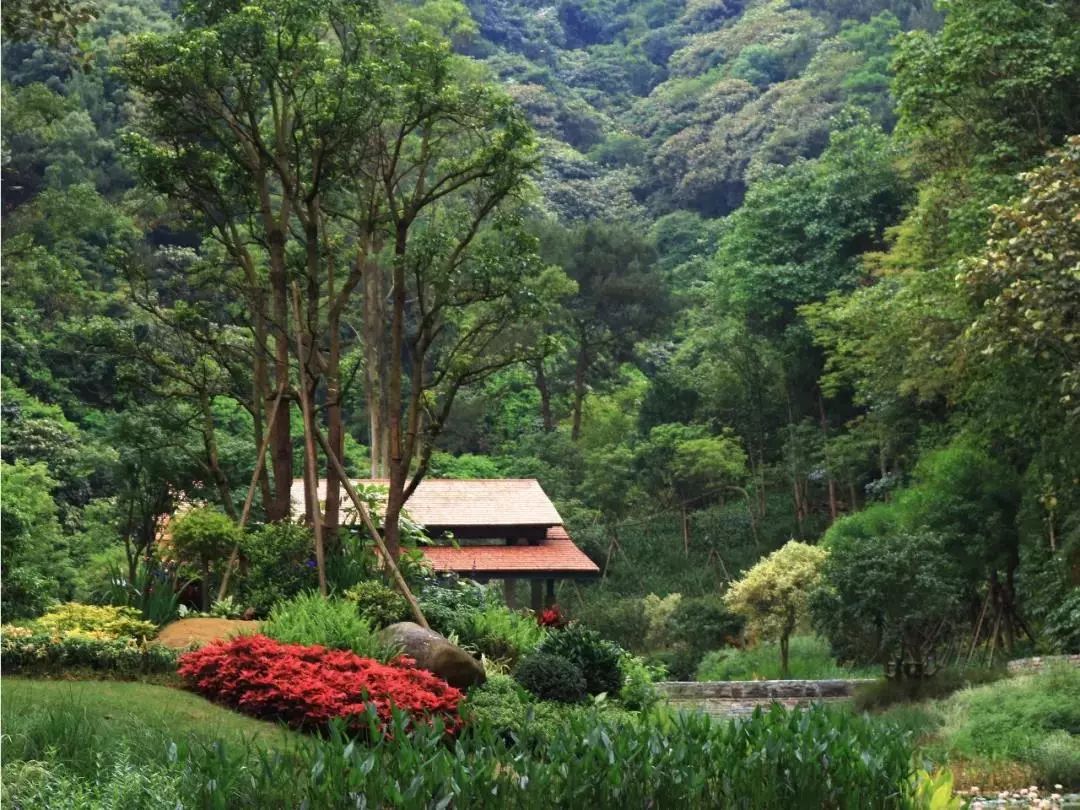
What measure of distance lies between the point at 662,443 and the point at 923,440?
30.4 ft

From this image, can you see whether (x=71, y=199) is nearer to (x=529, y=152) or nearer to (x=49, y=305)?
(x=529, y=152)

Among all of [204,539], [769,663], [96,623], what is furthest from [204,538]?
[769,663]

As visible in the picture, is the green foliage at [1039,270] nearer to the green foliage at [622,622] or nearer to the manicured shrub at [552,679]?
the manicured shrub at [552,679]

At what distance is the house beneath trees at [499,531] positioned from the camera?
1064 inches

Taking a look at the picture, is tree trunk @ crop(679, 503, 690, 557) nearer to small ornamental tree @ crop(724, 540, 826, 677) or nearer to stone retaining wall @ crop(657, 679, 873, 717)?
small ornamental tree @ crop(724, 540, 826, 677)

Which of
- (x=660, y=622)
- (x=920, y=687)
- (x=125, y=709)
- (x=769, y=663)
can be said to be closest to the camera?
(x=125, y=709)

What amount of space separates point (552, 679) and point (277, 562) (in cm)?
380

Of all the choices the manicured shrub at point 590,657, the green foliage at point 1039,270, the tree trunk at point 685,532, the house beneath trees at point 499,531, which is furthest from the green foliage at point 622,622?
the manicured shrub at point 590,657

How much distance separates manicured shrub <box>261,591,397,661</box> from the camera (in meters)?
12.0

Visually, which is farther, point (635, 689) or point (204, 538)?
point (204, 538)

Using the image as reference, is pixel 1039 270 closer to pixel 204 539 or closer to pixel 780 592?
pixel 204 539

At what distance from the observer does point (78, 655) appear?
35.6 ft

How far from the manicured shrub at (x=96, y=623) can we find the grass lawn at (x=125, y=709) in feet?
3.65

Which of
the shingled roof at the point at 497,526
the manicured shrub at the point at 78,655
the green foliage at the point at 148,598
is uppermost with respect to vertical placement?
the shingled roof at the point at 497,526
